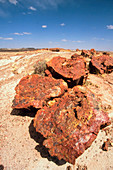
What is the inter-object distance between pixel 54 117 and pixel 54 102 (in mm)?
728

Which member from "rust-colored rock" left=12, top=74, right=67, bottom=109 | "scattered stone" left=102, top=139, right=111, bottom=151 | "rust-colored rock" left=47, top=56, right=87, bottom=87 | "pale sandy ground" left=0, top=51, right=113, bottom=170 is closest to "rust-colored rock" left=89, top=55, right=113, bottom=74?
"rust-colored rock" left=47, top=56, right=87, bottom=87

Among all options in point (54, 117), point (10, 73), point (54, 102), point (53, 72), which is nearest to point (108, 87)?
point (53, 72)

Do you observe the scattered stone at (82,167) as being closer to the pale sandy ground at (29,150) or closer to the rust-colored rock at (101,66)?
the pale sandy ground at (29,150)

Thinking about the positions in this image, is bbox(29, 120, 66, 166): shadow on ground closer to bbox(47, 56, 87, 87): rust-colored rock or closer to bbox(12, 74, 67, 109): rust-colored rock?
bbox(12, 74, 67, 109): rust-colored rock

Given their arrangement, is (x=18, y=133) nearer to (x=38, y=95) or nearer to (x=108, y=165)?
(x=38, y=95)

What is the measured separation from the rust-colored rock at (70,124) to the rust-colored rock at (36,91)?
483 millimetres

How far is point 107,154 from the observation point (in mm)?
3092

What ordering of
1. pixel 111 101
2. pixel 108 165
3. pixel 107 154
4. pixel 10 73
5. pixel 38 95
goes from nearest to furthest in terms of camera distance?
pixel 108 165 < pixel 107 154 < pixel 38 95 < pixel 111 101 < pixel 10 73

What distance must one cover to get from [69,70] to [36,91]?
2.21 m

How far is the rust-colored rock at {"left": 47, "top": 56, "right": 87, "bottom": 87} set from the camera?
207 inches

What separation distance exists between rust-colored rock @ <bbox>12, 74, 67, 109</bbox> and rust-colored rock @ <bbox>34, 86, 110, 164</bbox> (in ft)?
1.58

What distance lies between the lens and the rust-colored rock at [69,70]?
207 inches

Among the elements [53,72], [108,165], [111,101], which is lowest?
[108,165]

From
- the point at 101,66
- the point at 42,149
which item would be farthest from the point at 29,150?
the point at 101,66
